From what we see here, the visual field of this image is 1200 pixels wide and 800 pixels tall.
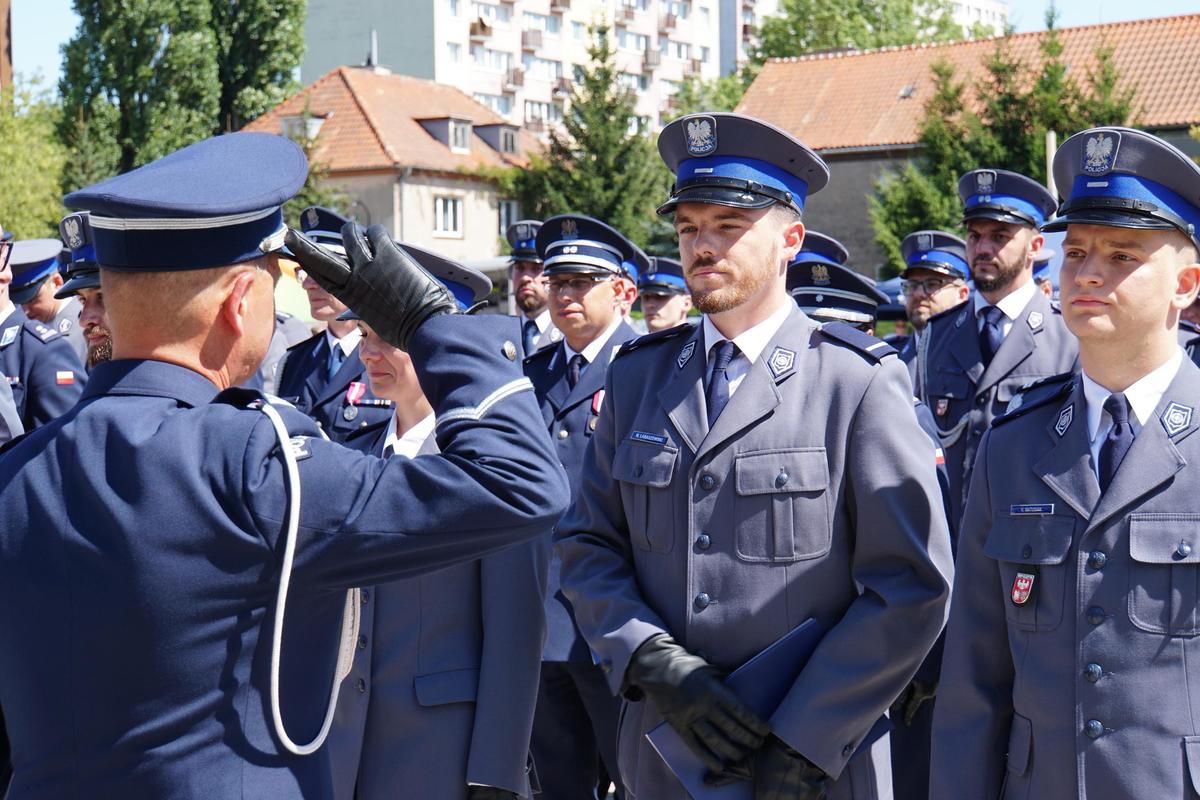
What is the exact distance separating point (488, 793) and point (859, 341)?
1565 millimetres

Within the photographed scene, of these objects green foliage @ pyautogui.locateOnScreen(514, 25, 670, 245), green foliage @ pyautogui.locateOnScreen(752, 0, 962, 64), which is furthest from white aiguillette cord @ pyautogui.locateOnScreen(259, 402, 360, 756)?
green foliage @ pyautogui.locateOnScreen(752, 0, 962, 64)

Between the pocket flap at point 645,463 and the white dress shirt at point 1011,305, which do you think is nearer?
the pocket flap at point 645,463

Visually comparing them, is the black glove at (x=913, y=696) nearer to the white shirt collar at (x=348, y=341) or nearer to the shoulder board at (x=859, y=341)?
the shoulder board at (x=859, y=341)

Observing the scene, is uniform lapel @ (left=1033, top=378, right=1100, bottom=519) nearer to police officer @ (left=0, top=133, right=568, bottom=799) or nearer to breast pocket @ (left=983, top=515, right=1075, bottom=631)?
breast pocket @ (left=983, top=515, right=1075, bottom=631)

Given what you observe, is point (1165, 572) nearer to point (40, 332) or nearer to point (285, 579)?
point (285, 579)

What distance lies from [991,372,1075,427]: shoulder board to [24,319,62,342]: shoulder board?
543 centimetres

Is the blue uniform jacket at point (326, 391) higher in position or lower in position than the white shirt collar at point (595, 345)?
lower

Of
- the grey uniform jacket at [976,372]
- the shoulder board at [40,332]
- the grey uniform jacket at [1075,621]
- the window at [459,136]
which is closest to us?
the grey uniform jacket at [1075,621]

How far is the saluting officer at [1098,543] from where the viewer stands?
2979mm

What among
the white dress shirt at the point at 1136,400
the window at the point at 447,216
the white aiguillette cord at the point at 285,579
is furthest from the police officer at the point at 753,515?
the window at the point at 447,216

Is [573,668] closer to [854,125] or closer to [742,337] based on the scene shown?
[742,337]

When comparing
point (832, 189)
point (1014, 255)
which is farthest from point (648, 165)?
point (1014, 255)

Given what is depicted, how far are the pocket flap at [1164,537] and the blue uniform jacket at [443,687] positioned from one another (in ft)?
5.23

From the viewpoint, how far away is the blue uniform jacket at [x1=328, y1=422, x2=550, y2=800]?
3688 millimetres
